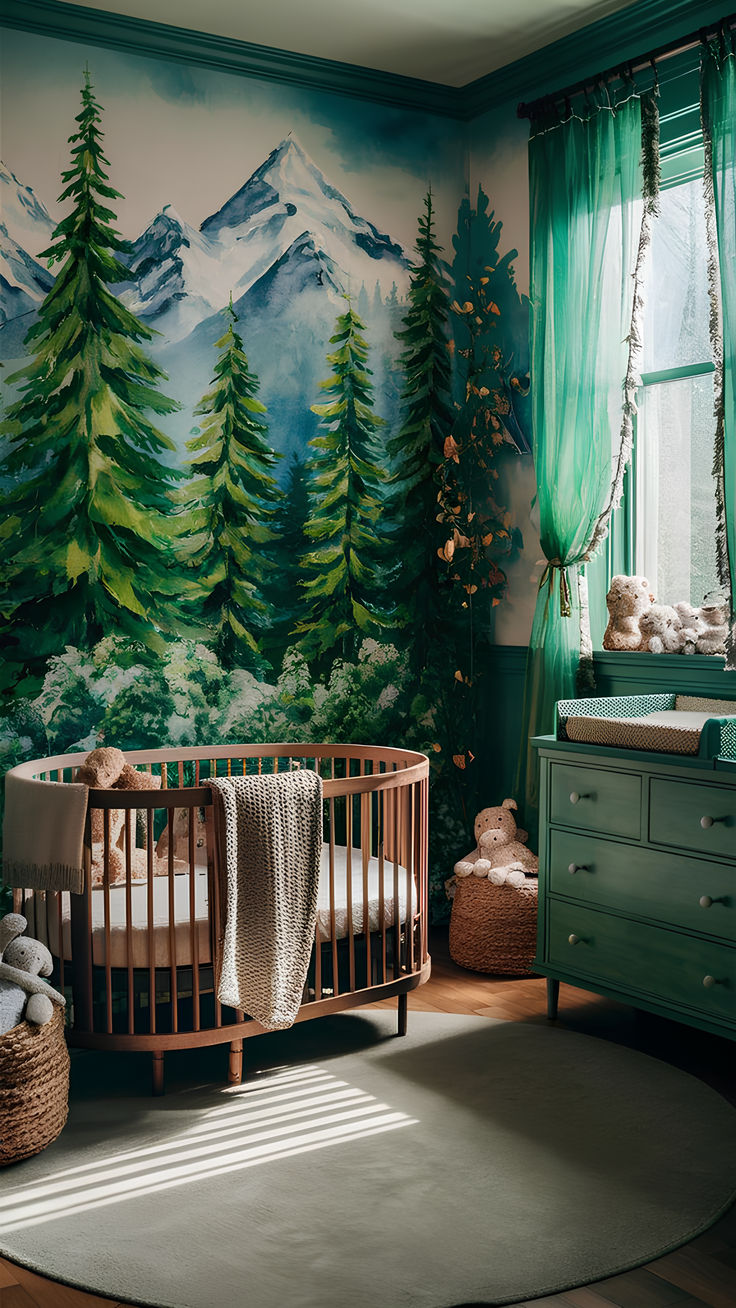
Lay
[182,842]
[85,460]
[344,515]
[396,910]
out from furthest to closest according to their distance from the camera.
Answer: [344,515] → [85,460] → [182,842] → [396,910]

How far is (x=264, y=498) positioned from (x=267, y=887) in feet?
4.87

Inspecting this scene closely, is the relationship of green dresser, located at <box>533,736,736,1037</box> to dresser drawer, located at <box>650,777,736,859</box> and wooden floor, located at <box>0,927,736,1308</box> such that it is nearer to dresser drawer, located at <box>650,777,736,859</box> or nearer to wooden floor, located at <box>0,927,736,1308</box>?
dresser drawer, located at <box>650,777,736,859</box>

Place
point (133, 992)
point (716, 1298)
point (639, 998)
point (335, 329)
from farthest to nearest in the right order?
point (335, 329) < point (639, 998) < point (133, 992) < point (716, 1298)

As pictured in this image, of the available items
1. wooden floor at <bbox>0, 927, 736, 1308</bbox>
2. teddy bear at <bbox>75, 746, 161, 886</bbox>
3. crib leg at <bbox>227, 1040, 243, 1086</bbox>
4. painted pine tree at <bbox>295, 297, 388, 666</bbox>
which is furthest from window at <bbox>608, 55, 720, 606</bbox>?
crib leg at <bbox>227, 1040, 243, 1086</bbox>

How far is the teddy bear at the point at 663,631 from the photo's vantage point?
3359 mm

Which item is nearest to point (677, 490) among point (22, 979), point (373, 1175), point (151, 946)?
point (151, 946)

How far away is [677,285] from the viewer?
3.45m

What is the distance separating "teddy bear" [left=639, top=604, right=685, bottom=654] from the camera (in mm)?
3359

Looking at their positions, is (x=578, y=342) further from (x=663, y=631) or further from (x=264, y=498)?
(x=264, y=498)

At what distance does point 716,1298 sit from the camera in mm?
1889

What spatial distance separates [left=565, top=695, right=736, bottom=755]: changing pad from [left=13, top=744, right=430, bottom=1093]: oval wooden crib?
432 mm

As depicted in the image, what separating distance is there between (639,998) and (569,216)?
90.3 inches

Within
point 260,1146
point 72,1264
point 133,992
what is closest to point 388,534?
point 133,992

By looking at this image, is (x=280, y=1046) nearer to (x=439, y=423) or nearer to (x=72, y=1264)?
(x=72, y=1264)
